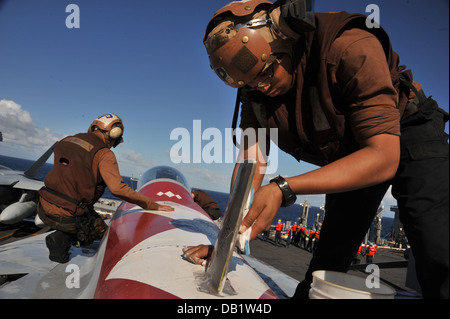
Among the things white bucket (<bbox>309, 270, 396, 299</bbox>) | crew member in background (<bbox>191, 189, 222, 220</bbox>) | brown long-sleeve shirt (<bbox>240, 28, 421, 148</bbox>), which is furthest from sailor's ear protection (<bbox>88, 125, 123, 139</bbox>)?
white bucket (<bbox>309, 270, 396, 299</bbox>)

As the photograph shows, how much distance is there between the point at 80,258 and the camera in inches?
181

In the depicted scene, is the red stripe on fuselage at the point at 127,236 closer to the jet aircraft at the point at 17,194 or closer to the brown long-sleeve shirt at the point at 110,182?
the brown long-sleeve shirt at the point at 110,182

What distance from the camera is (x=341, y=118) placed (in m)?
1.71

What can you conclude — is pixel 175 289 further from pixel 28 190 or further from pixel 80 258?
pixel 28 190

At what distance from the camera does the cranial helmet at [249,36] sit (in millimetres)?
1729

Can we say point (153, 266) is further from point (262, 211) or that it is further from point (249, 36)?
point (249, 36)

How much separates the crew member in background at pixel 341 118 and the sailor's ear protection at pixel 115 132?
311 centimetres

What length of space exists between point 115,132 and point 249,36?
11.6ft

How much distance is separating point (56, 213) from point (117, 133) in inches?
60.5

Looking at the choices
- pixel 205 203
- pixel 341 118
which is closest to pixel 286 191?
pixel 341 118

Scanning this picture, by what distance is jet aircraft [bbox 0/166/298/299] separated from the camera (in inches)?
63.2

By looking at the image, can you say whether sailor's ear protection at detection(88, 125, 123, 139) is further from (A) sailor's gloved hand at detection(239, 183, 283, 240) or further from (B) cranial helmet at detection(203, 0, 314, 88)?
(A) sailor's gloved hand at detection(239, 183, 283, 240)
